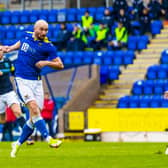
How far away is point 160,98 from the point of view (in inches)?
1020

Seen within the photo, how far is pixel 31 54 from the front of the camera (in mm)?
13883

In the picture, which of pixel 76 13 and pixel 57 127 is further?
pixel 76 13

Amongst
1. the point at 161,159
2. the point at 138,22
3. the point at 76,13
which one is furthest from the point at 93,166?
the point at 76,13

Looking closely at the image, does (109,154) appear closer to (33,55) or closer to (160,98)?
(33,55)

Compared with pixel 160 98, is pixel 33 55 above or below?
above

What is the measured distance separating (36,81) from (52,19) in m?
20.4

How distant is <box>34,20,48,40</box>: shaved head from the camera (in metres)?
13.4

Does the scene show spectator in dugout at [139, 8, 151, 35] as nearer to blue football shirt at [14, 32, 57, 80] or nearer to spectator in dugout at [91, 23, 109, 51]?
spectator in dugout at [91, 23, 109, 51]

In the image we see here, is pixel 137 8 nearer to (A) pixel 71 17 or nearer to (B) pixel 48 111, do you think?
(A) pixel 71 17

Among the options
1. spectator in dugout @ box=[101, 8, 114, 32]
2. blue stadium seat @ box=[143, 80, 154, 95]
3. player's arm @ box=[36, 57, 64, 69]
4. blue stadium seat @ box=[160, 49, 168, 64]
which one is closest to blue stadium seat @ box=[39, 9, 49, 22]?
spectator in dugout @ box=[101, 8, 114, 32]

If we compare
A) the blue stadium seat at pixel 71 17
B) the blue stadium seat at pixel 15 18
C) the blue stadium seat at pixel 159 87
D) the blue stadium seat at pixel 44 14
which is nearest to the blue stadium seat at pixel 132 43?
the blue stadium seat at pixel 159 87

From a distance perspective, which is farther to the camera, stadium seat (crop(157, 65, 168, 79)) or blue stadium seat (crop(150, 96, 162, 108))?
stadium seat (crop(157, 65, 168, 79))

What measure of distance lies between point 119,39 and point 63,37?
8.52 feet

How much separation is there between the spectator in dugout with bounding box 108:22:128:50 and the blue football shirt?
15.6 metres
